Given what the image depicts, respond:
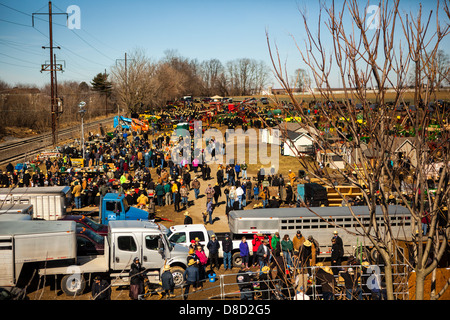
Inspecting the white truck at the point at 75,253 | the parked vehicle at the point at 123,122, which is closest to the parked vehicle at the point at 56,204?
the white truck at the point at 75,253

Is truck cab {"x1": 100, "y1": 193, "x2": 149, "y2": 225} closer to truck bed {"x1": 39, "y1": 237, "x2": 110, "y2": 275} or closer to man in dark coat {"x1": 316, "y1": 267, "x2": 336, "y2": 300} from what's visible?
truck bed {"x1": 39, "y1": 237, "x2": 110, "y2": 275}

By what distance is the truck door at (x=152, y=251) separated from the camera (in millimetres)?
13086

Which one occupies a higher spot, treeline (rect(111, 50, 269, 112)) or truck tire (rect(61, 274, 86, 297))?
treeline (rect(111, 50, 269, 112))

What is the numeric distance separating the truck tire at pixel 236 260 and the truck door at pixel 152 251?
280cm

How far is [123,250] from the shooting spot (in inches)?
512

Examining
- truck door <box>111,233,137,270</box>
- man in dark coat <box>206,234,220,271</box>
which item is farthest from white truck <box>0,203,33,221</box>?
man in dark coat <box>206,234,220,271</box>

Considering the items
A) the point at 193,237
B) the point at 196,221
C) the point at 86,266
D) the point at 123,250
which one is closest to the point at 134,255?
the point at 123,250

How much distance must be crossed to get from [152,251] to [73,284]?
7.62ft

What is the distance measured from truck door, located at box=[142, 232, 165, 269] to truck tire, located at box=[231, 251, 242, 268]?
2.80 meters

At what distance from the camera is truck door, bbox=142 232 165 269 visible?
1309cm

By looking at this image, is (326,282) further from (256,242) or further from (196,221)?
(196,221)

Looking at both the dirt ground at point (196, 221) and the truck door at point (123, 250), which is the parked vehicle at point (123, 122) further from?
the truck door at point (123, 250)
